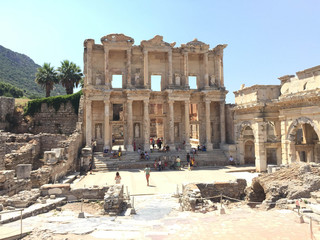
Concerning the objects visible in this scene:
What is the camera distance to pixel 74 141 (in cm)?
2275

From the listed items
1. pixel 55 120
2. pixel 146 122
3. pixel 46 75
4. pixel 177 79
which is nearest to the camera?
pixel 146 122

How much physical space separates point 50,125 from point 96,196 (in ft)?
80.3

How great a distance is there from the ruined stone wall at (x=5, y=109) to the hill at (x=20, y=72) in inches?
1538

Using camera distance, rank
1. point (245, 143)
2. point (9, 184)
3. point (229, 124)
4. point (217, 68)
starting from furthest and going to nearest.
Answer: point (217, 68) < point (229, 124) < point (245, 143) < point (9, 184)

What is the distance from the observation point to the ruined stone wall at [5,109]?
3206cm

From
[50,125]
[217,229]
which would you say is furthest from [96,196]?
[50,125]

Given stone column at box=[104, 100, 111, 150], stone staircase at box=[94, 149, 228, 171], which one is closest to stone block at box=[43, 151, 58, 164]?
stone staircase at box=[94, 149, 228, 171]

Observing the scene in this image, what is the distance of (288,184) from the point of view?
11.7 meters

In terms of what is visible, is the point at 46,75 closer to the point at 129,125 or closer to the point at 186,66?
the point at 129,125

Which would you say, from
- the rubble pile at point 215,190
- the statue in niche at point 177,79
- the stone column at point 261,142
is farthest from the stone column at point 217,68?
the rubble pile at point 215,190

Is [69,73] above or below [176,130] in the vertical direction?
above

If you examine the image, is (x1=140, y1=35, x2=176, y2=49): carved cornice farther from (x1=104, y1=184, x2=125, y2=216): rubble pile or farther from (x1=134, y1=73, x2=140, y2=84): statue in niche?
(x1=104, y1=184, x2=125, y2=216): rubble pile

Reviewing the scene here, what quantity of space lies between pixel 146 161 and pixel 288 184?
47.1ft

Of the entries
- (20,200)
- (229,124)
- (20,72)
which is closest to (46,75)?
(229,124)
